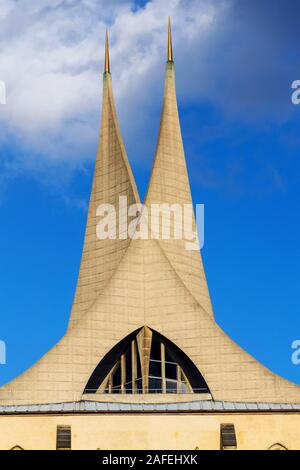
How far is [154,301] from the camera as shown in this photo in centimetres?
5072

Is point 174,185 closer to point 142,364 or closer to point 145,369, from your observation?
point 142,364

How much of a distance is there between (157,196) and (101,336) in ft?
30.3

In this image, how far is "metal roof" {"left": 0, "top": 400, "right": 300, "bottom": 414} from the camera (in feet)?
149

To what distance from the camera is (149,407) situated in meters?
46.3

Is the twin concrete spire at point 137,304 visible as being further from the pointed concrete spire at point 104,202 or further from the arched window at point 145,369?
the arched window at point 145,369

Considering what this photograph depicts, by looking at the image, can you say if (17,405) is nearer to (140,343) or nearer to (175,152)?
(140,343)

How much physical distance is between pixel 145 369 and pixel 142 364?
0.27 m
